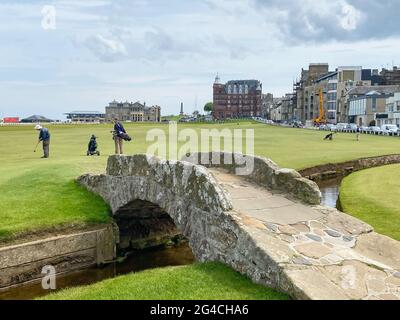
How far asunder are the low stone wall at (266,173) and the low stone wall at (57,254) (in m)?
4.44

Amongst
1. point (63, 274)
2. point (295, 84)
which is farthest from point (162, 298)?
point (295, 84)

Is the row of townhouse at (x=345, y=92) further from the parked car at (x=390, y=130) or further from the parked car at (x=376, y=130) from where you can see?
the parked car at (x=390, y=130)

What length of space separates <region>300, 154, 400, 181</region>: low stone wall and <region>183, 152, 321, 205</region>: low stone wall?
588 inches

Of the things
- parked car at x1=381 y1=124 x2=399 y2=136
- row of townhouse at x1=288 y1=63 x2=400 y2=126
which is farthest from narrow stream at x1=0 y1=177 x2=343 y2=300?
row of townhouse at x1=288 y1=63 x2=400 y2=126

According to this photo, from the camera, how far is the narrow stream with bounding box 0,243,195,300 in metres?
13.7

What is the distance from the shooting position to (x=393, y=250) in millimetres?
10531

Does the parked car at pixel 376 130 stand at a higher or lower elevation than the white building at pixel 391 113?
lower

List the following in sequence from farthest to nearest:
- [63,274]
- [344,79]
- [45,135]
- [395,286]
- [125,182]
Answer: [344,79], [45,135], [125,182], [63,274], [395,286]

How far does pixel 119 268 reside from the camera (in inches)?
631

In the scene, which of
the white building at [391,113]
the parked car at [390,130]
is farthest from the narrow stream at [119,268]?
the white building at [391,113]

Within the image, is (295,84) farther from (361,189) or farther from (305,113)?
(361,189)

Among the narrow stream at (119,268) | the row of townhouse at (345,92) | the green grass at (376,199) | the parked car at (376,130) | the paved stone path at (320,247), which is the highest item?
the row of townhouse at (345,92)

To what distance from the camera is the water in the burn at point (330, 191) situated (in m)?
23.3
